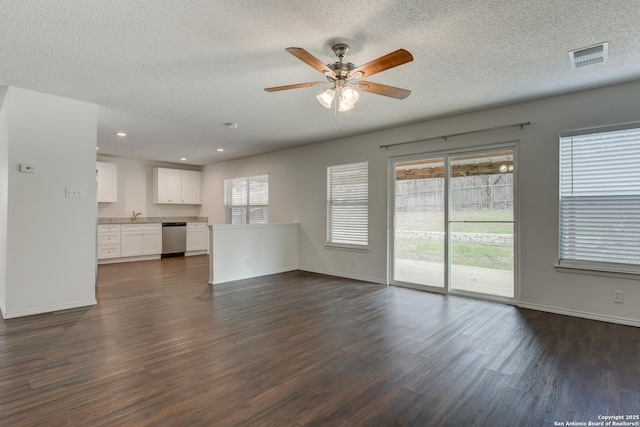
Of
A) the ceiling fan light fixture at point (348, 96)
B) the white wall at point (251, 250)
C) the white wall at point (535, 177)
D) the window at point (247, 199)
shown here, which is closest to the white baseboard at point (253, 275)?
the white wall at point (251, 250)

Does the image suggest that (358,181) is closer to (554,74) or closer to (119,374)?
(554,74)

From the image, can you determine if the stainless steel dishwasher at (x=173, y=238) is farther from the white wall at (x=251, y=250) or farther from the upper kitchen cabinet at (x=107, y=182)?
the white wall at (x=251, y=250)

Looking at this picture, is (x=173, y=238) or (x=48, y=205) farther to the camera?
(x=173, y=238)

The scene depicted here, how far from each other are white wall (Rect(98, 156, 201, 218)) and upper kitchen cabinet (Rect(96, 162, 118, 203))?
0.95ft

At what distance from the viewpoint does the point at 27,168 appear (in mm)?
3520

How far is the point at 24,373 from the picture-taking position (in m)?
2.29

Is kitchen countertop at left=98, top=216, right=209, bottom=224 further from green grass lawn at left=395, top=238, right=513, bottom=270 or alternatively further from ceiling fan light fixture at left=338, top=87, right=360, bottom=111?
ceiling fan light fixture at left=338, top=87, right=360, bottom=111

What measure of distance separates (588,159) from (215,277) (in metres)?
5.16

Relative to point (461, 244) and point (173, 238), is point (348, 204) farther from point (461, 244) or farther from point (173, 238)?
point (173, 238)

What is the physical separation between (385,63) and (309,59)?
1.76ft

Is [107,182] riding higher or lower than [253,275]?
higher

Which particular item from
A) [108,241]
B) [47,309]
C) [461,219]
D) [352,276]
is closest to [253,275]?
[352,276]

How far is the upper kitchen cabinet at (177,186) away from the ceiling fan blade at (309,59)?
7114 mm

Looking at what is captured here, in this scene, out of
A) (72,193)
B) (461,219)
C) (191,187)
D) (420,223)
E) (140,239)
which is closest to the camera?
(72,193)
